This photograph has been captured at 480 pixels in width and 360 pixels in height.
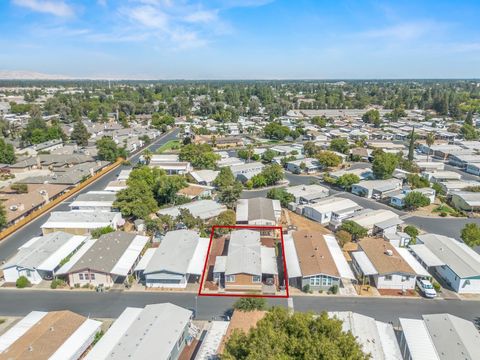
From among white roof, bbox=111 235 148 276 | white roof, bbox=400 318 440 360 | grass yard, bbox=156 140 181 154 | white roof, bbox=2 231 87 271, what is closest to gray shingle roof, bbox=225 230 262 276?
white roof, bbox=111 235 148 276

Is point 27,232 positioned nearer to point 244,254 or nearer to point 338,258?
point 244,254

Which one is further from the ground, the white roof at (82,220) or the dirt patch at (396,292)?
the white roof at (82,220)

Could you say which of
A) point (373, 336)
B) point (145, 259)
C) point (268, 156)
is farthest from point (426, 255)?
point (268, 156)

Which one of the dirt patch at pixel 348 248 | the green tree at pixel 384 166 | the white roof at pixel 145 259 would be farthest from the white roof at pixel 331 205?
the white roof at pixel 145 259

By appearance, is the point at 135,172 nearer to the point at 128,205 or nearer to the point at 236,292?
the point at 128,205

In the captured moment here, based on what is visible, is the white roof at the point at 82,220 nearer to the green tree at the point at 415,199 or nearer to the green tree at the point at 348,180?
the green tree at the point at 348,180

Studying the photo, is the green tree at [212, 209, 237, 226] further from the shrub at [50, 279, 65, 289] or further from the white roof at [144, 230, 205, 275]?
the shrub at [50, 279, 65, 289]
